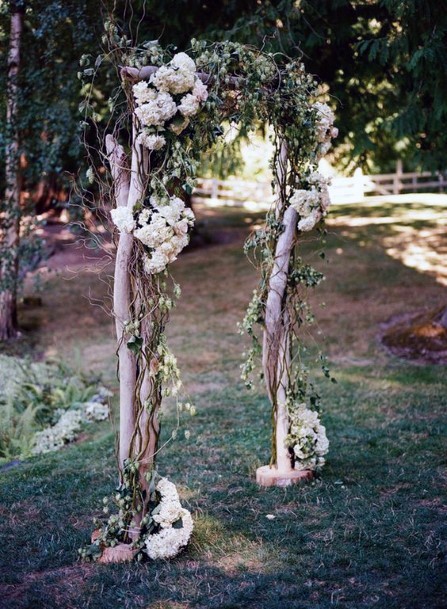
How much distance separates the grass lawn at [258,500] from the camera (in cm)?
398

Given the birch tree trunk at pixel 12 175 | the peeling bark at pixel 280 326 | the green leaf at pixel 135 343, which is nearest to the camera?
the green leaf at pixel 135 343

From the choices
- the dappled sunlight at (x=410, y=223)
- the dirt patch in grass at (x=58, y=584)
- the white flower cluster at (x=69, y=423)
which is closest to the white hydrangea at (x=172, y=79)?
the dirt patch in grass at (x=58, y=584)

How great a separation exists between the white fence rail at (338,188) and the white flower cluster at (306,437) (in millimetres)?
19062

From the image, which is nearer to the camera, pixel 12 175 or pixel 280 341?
pixel 280 341

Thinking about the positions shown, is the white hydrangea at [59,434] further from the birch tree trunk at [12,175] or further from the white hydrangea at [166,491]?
the birch tree trunk at [12,175]

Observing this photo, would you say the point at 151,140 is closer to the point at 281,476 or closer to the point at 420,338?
the point at 281,476

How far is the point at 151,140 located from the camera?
4.07 metres

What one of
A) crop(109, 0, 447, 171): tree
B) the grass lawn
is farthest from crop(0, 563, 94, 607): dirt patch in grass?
crop(109, 0, 447, 171): tree

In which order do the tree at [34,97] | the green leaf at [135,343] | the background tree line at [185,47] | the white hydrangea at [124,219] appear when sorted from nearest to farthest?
the white hydrangea at [124,219], the green leaf at [135,343], the background tree line at [185,47], the tree at [34,97]

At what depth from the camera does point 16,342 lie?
11.9m

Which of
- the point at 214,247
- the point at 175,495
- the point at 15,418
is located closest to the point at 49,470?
the point at 15,418

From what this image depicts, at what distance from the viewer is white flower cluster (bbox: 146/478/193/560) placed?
4336mm

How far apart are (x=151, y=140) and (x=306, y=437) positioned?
2.68m

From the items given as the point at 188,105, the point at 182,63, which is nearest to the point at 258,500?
the point at 188,105
